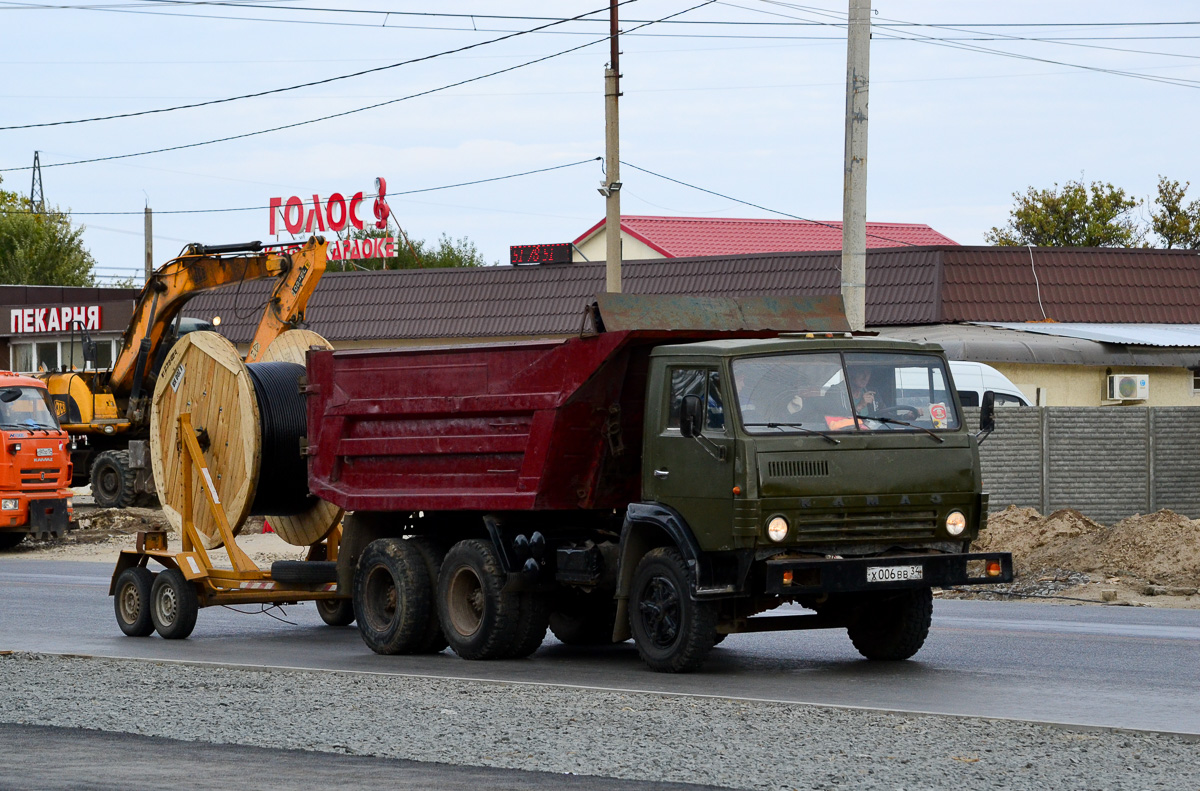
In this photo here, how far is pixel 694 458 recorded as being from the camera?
39.5ft

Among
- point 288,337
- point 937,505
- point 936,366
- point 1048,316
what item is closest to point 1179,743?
point 937,505

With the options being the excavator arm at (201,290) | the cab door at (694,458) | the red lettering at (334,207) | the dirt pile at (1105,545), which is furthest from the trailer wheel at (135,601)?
the red lettering at (334,207)

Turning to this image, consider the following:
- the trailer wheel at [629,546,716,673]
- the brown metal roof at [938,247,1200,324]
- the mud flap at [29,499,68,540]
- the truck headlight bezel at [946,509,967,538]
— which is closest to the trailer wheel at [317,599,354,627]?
the trailer wheel at [629,546,716,673]

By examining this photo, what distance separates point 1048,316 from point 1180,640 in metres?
24.0

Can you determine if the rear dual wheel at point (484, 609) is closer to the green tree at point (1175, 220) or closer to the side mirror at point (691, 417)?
the side mirror at point (691, 417)

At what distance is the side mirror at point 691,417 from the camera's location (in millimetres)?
11781

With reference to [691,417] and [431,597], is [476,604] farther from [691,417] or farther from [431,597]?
[691,417]

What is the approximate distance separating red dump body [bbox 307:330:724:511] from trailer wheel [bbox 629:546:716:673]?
1026 mm

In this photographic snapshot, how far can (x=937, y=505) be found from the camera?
477 inches

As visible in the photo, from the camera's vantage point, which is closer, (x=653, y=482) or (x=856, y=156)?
(x=653, y=482)

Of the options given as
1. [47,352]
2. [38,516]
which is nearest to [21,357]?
[47,352]

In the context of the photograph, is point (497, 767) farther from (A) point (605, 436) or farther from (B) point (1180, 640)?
(B) point (1180, 640)

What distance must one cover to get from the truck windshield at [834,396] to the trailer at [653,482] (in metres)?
0.02

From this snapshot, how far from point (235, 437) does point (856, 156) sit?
8.72 metres
